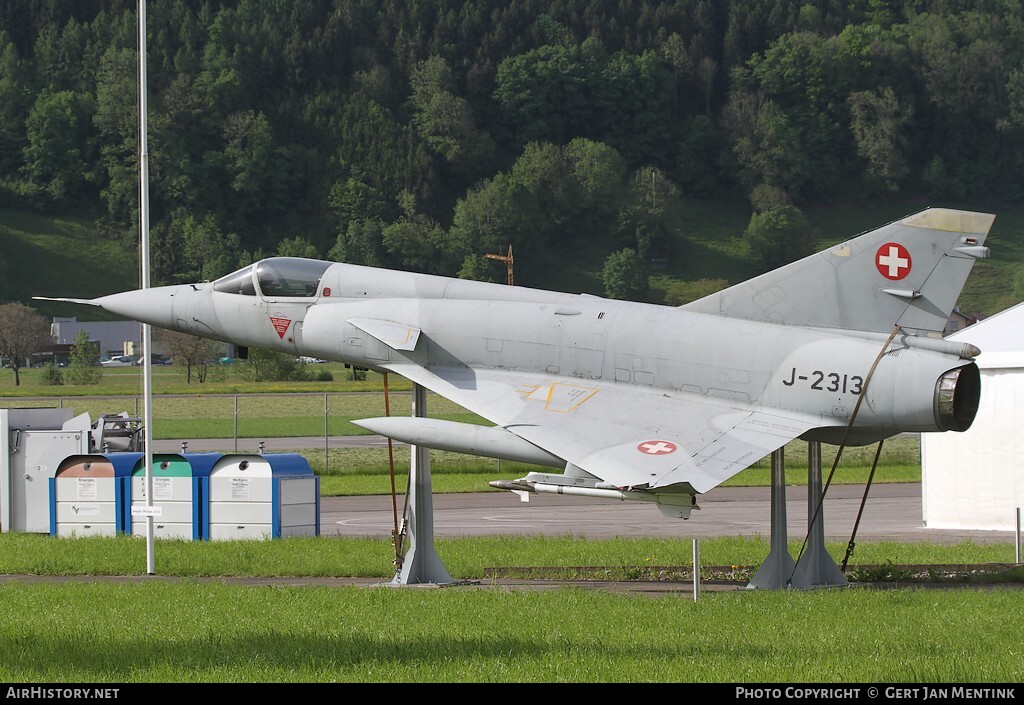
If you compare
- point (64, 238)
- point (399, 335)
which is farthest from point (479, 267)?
point (399, 335)

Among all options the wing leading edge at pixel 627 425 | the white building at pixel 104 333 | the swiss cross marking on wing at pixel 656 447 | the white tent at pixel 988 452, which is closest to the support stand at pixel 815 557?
the wing leading edge at pixel 627 425

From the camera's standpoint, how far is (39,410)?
81.4 ft

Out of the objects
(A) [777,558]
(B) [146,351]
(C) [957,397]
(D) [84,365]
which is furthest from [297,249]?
(C) [957,397]

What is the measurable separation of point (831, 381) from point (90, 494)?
1316 centimetres

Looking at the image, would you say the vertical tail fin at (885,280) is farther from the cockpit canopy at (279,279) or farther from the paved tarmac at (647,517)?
the paved tarmac at (647,517)

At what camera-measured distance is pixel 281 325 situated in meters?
17.4

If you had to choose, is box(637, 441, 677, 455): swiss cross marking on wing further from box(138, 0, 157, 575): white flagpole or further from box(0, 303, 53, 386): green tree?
box(0, 303, 53, 386): green tree

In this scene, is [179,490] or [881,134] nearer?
[179,490]

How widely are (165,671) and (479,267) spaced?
115183 millimetres

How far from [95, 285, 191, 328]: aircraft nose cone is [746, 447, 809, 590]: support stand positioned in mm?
8325

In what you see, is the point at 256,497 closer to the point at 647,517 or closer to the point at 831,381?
the point at 647,517

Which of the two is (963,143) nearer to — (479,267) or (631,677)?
(479,267)

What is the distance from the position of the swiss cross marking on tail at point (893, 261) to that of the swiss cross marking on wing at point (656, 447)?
3180 mm

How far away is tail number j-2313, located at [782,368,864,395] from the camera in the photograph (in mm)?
14219
